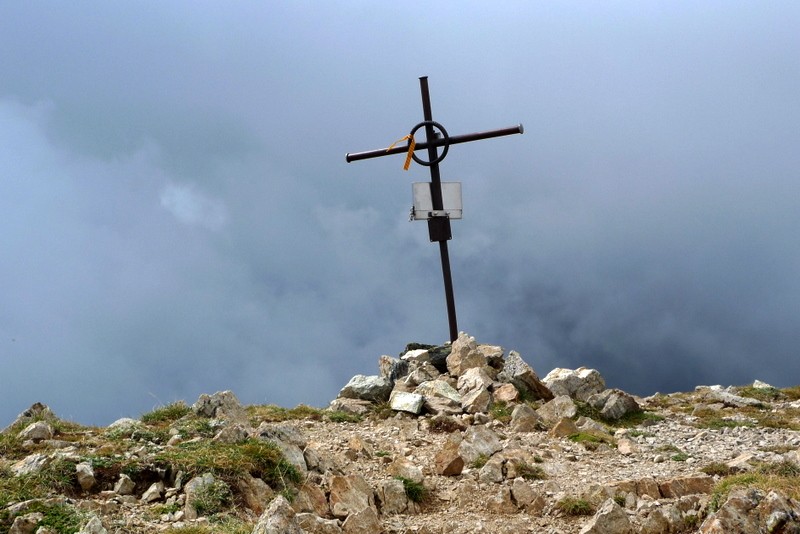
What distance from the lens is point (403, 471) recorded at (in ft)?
40.0

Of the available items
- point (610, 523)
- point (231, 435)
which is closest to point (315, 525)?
point (231, 435)

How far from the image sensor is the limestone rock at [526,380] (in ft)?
64.0

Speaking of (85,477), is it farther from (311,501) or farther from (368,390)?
(368,390)

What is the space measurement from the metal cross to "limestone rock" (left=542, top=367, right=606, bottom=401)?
343 cm

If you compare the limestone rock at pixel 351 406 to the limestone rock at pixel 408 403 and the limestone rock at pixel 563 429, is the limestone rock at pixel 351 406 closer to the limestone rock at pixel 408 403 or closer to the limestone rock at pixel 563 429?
the limestone rock at pixel 408 403

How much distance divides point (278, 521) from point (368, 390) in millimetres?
11143

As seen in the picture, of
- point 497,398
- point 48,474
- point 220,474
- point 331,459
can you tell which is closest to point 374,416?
point 497,398

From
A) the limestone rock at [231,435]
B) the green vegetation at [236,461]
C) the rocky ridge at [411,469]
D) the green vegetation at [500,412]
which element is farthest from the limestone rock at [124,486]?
the green vegetation at [500,412]

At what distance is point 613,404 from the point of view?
747 inches

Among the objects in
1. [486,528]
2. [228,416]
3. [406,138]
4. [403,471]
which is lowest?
[486,528]

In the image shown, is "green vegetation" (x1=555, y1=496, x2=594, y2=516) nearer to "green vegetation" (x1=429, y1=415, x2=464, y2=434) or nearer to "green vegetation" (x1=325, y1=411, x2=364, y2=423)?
"green vegetation" (x1=429, y1=415, x2=464, y2=434)

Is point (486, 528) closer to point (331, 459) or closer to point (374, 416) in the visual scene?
point (331, 459)

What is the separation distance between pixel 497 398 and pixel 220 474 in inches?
366

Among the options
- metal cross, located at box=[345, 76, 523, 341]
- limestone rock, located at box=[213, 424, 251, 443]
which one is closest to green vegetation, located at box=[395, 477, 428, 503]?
limestone rock, located at box=[213, 424, 251, 443]
